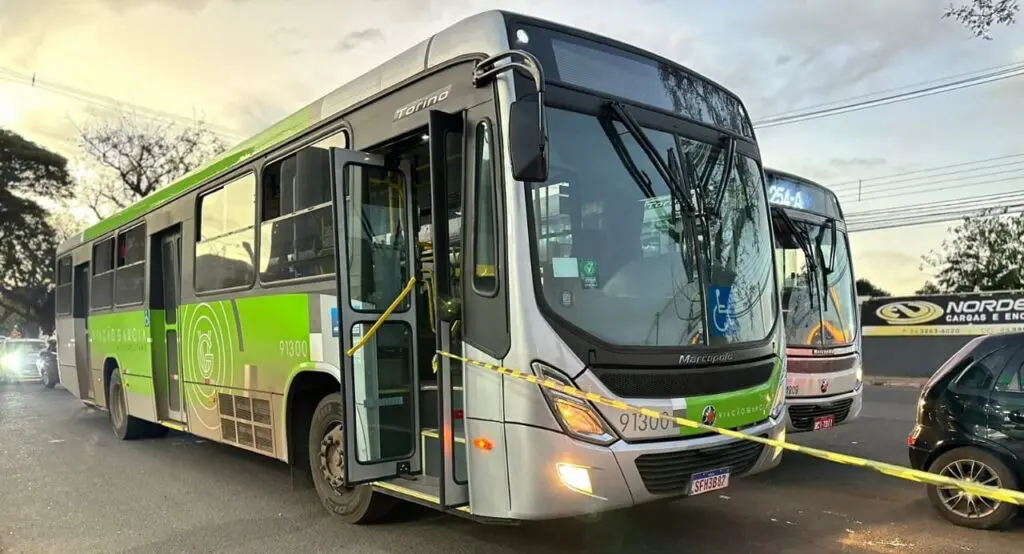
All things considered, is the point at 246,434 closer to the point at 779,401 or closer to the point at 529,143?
the point at 529,143

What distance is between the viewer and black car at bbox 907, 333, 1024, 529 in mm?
5293

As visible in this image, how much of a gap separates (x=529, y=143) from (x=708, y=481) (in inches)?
89.8

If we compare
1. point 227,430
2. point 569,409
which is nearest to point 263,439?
point 227,430

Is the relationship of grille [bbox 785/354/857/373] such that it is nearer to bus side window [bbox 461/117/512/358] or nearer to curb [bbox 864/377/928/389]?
bus side window [bbox 461/117/512/358]

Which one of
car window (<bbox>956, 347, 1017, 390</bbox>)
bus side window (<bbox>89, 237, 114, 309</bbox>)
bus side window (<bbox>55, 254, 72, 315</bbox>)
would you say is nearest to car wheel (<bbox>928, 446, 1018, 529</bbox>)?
car window (<bbox>956, 347, 1017, 390</bbox>)

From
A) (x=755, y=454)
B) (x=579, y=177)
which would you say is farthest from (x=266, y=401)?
(x=755, y=454)

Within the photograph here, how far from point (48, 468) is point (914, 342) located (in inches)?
774

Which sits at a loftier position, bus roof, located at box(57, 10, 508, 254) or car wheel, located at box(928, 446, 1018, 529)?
bus roof, located at box(57, 10, 508, 254)

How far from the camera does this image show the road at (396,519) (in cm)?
510

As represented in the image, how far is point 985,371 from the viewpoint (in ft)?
18.4

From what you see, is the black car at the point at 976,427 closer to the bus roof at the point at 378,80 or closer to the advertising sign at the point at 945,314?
the bus roof at the point at 378,80

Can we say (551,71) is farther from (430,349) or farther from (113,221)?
(113,221)

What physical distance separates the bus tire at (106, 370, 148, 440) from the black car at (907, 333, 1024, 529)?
9677 mm

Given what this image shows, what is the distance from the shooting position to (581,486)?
3914mm
